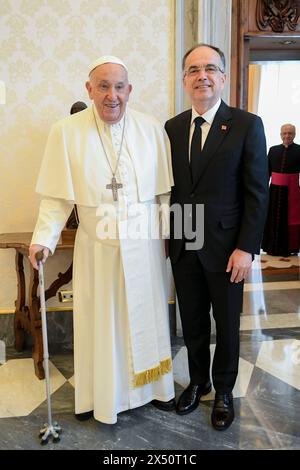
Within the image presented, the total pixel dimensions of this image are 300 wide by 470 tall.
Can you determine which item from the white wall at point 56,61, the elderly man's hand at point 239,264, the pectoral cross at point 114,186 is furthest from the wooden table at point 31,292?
the elderly man's hand at point 239,264

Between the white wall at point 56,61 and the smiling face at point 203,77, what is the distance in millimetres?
943

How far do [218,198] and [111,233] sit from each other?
0.53m

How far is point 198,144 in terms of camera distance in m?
2.13

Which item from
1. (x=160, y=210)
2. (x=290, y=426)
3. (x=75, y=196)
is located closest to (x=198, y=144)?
(x=160, y=210)

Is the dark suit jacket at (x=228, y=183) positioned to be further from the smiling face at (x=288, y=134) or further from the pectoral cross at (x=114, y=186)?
the smiling face at (x=288, y=134)

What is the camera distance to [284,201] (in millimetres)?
5410

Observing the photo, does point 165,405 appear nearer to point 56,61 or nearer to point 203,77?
A: point 203,77

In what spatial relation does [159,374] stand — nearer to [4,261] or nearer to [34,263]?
[34,263]

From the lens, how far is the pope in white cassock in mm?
2109

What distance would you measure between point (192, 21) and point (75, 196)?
158 cm

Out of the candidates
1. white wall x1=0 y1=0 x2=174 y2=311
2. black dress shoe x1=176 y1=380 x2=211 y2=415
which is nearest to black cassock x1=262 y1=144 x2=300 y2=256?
white wall x1=0 y1=0 x2=174 y2=311

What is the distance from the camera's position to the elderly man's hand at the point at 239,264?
6.85ft

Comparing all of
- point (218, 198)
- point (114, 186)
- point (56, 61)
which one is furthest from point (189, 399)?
point (56, 61)

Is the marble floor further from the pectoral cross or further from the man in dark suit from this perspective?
the pectoral cross
